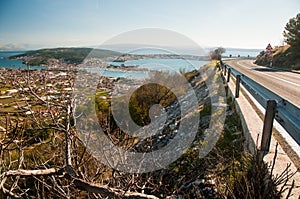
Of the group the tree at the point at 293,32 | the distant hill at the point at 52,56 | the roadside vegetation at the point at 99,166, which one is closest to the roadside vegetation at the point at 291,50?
the tree at the point at 293,32

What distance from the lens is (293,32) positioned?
1135 inches

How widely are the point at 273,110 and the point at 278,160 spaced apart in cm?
83

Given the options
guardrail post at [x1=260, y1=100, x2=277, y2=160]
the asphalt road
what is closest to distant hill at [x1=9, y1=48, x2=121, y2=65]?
guardrail post at [x1=260, y1=100, x2=277, y2=160]

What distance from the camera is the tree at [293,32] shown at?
2802 centimetres

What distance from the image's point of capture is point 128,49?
6.11m

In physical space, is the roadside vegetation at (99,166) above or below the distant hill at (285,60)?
below

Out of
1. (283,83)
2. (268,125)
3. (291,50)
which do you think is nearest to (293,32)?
(291,50)

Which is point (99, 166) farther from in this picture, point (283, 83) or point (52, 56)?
point (283, 83)

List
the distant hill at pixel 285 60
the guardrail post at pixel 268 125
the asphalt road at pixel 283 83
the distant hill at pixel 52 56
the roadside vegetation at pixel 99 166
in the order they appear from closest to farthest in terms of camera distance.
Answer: the roadside vegetation at pixel 99 166
the guardrail post at pixel 268 125
the distant hill at pixel 52 56
the asphalt road at pixel 283 83
the distant hill at pixel 285 60

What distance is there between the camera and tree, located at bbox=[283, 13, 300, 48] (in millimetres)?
28016

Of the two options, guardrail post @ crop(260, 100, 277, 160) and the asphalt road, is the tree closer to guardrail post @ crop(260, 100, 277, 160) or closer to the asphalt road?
the asphalt road

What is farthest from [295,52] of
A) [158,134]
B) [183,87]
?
[158,134]

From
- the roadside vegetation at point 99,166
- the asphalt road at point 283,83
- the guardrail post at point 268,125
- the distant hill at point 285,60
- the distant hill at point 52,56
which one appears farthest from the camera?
the distant hill at point 285,60

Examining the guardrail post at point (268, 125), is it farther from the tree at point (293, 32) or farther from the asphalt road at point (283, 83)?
the tree at point (293, 32)
